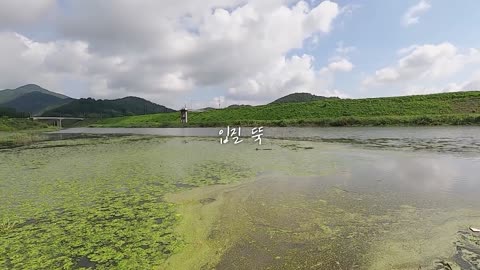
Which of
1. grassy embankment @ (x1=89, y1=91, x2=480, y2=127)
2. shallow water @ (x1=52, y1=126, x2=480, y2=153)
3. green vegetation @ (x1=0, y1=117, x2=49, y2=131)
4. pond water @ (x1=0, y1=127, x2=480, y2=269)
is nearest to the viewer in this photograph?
pond water @ (x1=0, y1=127, x2=480, y2=269)

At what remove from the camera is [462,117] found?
124 feet

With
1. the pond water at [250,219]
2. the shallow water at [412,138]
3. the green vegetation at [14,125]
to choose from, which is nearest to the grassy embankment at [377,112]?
the shallow water at [412,138]

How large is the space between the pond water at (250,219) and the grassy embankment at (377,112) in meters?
31.6

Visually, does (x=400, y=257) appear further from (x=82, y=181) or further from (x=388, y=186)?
(x=82, y=181)

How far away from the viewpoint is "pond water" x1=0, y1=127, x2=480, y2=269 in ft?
16.1

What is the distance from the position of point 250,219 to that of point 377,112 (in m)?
50.9

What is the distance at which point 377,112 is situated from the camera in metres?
51.7

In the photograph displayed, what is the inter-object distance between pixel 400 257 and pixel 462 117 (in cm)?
4177

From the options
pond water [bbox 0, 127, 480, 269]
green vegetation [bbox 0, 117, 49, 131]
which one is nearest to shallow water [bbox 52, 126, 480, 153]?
pond water [bbox 0, 127, 480, 269]

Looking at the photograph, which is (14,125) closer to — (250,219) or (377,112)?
(377,112)

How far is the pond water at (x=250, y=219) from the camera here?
16.1 ft

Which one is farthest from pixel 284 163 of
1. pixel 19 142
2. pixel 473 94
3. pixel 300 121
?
pixel 473 94

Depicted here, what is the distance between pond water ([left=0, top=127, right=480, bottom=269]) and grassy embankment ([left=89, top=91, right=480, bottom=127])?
1246 inches

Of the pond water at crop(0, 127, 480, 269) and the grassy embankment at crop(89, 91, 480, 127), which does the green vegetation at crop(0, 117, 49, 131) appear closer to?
the grassy embankment at crop(89, 91, 480, 127)
